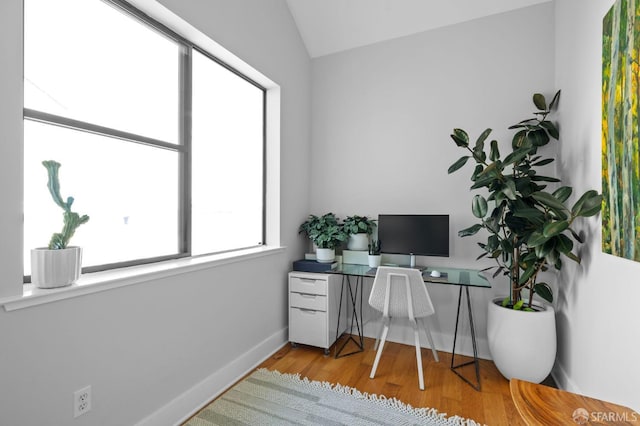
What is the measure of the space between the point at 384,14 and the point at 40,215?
303 centimetres

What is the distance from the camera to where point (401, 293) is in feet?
7.37

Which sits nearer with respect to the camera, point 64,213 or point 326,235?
point 64,213

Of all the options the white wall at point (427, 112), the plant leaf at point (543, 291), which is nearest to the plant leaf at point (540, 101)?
the white wall at point (427, 112)

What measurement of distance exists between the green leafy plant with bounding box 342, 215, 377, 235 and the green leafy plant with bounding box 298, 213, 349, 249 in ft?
0.18

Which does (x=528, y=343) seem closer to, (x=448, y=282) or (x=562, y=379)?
(x=562, y=379)

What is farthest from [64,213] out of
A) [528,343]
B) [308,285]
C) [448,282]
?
[528,343]

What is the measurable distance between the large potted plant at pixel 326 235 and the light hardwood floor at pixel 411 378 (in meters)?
0.86

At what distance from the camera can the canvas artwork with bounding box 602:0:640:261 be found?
1.29 metres

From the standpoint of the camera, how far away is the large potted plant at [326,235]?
2879mm

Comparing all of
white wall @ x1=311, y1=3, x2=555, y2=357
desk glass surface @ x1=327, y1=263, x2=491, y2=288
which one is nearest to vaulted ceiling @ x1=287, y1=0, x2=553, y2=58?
white wall @ x1=311, y1=3, x2=555, y2=357

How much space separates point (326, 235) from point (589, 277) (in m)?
1.88

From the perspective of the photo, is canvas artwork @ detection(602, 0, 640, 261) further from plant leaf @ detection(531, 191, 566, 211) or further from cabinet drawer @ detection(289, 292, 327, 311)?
cabinet drawer @ detection(289, 292, 327, 311)

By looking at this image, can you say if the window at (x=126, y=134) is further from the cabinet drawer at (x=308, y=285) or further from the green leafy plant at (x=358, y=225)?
the green leafy plant at (x=358, y=225)

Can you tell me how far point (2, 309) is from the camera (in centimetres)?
113
